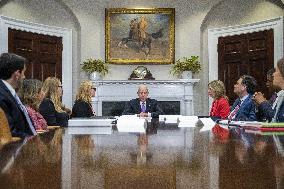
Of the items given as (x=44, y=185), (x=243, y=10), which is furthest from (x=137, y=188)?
(x=243, y=10)

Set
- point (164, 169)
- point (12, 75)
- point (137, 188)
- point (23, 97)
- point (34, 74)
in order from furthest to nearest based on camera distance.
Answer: point (34, 74), point (23, 97), point (12, 75), point (164, 169), point (137, 188)

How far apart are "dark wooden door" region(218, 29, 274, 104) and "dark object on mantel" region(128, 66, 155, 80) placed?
5.22 feet

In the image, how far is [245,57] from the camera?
959 centimetres

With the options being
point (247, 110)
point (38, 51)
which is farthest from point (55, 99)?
point (38, 51)

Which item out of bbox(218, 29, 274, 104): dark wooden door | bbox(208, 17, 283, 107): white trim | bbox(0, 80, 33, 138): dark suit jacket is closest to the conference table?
bbox(0, 80, 33, 138): dark suit jacket

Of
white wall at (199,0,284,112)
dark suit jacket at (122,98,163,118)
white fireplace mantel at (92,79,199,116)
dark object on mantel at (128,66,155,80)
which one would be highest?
white wall at (199,0,284,112)

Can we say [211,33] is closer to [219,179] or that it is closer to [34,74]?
[34,74]

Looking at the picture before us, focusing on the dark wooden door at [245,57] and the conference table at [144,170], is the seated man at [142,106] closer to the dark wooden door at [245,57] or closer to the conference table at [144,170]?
the dark wooden door at [245,57]

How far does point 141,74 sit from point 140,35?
0.91m

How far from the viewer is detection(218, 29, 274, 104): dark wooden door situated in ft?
30.2

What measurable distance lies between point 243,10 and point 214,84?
4102mm

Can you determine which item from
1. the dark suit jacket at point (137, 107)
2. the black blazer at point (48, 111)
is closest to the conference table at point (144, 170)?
the black blazer at point (48, 111)

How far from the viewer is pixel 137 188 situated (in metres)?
0.73

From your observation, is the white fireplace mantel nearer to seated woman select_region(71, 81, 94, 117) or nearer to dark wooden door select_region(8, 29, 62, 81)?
dark wooden door select_region(8, 29, 62, 81)
